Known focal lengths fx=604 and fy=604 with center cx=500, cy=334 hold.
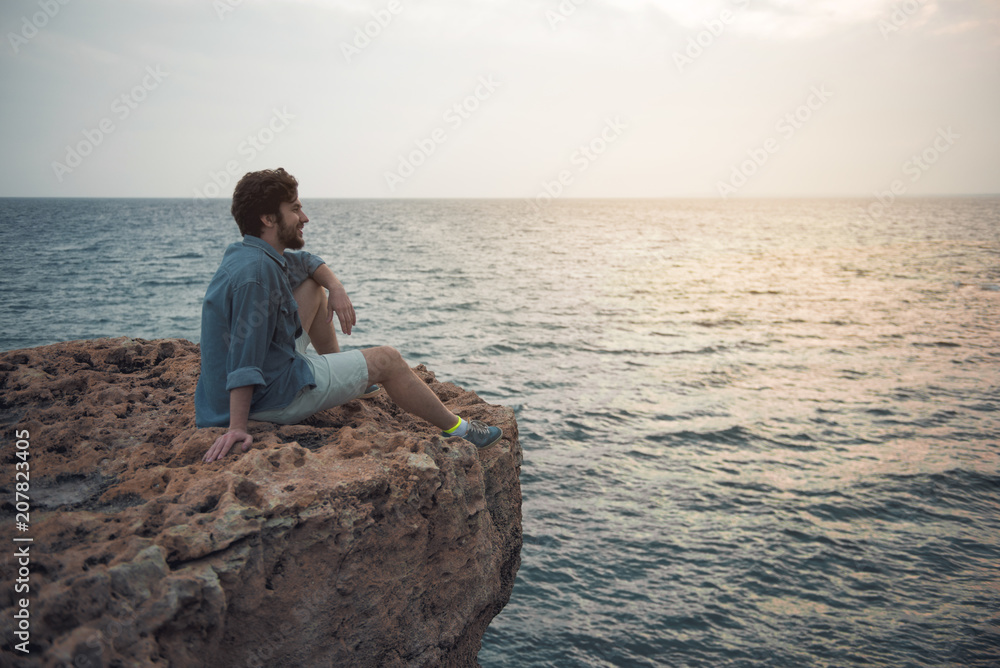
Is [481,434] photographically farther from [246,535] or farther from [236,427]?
[246,535]

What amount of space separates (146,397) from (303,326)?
1.41 metres

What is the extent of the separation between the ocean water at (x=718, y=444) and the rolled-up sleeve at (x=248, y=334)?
4.66m

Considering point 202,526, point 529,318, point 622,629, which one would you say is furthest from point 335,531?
point 529,318

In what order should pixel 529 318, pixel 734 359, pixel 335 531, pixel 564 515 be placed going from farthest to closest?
pixel 529 318, pixel 734 359, pixel 564 515, pixel 335 531

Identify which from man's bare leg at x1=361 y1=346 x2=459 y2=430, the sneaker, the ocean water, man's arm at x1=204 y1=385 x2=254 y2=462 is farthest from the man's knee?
the ocean water

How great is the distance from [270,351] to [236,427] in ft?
1.49

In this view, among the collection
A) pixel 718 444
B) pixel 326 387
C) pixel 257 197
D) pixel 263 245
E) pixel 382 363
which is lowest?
pixel 718 444

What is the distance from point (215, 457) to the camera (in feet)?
10.5

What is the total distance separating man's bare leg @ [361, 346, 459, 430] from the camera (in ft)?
12.1

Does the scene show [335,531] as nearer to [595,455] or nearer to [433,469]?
[433,469]

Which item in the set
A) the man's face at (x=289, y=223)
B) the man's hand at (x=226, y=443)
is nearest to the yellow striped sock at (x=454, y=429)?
the man's hand at (x=226, y=443)

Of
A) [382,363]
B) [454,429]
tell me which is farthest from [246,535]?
[454,429]

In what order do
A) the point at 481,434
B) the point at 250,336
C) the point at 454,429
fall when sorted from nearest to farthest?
the point at 250,336 → the point at 454,429 → the point at 481,434

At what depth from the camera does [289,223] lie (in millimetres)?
3576
